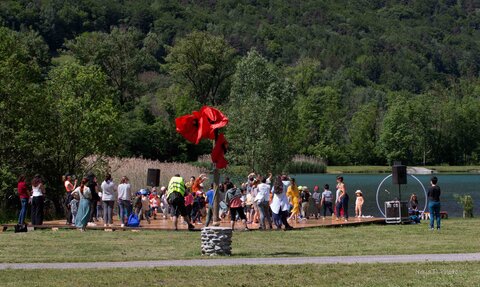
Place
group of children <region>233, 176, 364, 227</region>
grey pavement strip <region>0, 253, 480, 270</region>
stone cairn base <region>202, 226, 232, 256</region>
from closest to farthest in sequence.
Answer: grey pavement strip <region>0, 253, 480, 270</region>
stone cairn base <region>202, 226, 232, 256</region>
group of children <region>233, 176, 364, 227</region>

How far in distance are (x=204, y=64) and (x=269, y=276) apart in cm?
8602

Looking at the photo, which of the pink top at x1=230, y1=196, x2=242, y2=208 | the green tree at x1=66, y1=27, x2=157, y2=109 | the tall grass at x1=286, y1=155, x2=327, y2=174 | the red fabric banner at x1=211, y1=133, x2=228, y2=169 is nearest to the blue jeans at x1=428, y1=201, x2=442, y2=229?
the pink top at x1=230, y1=196, x2=242, y2=208

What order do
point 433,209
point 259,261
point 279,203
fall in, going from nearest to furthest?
point 259,261 < point 433,209 < point 279,203

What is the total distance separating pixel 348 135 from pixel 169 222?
3978 inches

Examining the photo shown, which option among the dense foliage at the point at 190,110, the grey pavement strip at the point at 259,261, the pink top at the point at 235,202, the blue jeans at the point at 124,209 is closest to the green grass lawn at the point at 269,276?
the grey pavement strip at the point at 259,261

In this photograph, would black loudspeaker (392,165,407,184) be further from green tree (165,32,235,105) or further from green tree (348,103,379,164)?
green tree (348,103,379,164)

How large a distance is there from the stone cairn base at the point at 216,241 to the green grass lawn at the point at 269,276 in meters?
2.08

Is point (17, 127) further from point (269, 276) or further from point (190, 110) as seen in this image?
point (190, 110)

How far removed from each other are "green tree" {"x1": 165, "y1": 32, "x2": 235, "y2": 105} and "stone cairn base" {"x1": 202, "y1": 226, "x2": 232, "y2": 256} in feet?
266

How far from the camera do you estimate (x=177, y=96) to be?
101188 mm

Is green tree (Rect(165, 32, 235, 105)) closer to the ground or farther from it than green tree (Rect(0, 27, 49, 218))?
farther from it

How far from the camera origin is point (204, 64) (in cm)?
9969

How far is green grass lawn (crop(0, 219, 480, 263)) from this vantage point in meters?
18.4

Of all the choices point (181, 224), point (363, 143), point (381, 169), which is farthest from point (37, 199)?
point (363, 143)
